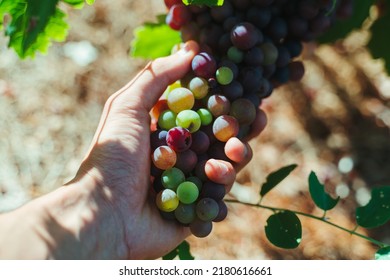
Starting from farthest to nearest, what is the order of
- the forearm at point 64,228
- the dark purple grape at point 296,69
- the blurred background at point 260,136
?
the blurred background at point 260,136 → the dark purple grape at point 296,69 → the forearm at point 64,228

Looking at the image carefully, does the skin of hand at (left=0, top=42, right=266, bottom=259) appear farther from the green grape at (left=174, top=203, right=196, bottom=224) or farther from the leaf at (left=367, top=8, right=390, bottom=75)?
the leaf at (left=367, top=8, right=390, bottom=75)

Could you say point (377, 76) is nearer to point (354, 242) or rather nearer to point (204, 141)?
point (354, 242)

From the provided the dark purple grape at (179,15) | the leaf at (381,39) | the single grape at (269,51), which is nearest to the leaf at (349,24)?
the leaf at (381,39)

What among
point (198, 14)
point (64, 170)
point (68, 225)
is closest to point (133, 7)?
point (64, 170)

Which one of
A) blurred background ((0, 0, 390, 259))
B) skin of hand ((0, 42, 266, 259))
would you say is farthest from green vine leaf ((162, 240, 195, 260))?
blurred background ((0, 0, 390, 259))

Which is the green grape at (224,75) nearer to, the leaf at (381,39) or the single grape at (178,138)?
the single grape at (178,138)

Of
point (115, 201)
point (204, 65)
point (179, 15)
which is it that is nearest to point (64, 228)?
point (115, 201)
